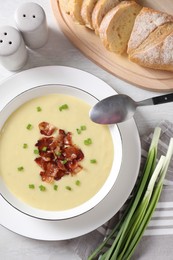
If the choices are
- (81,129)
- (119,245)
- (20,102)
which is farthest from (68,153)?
(119,245)

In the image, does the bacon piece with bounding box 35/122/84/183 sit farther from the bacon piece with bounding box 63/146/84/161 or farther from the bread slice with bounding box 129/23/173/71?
the bread slice with bounding box 129/23/173/71

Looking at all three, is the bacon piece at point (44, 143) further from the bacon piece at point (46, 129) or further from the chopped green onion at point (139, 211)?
the chopped green onion at point (139, 211)

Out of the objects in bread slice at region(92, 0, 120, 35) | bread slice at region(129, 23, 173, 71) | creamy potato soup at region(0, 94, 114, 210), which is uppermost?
bread slice at region(92, 0, 120, 35)

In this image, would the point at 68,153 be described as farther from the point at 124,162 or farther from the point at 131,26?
the point at 131,26

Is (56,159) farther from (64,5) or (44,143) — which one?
(64,5)

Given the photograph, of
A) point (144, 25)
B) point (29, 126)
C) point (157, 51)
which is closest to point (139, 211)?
point (29, 126)

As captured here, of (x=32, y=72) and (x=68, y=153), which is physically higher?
(x=32, y=72)

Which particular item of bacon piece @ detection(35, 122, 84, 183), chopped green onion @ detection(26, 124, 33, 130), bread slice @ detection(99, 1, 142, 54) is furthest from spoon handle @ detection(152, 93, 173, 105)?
chopped green onion @ detection(26, 124, 33, 130)
